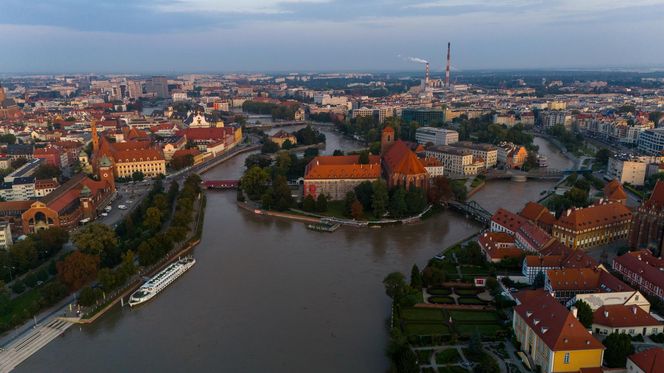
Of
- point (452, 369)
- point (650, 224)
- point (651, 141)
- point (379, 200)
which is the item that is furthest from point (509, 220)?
point (651, 141)

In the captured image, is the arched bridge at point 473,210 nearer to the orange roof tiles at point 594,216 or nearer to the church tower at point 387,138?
the orange roof tiles at point 594,216

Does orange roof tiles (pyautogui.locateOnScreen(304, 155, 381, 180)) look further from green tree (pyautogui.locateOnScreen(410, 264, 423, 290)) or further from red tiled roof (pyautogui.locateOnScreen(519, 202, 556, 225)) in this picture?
green tree (pyautogui.locateOnScreen(410, 264, 423, 290))

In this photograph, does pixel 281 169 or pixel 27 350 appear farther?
pixel 281 169

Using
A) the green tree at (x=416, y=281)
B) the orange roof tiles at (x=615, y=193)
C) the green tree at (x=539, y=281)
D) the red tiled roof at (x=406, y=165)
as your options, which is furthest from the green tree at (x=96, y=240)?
the orange roof tiles at (x=615, y=193)

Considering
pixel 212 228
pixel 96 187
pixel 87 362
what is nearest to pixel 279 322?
pixel 87 362

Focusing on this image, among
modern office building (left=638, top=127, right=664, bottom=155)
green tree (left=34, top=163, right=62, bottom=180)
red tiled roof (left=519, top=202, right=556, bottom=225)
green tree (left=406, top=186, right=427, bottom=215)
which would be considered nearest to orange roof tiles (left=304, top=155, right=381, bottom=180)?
green tree (left=406, top=186, right=427, bottom=215)

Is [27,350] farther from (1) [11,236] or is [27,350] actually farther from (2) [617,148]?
(2) [617,148]
